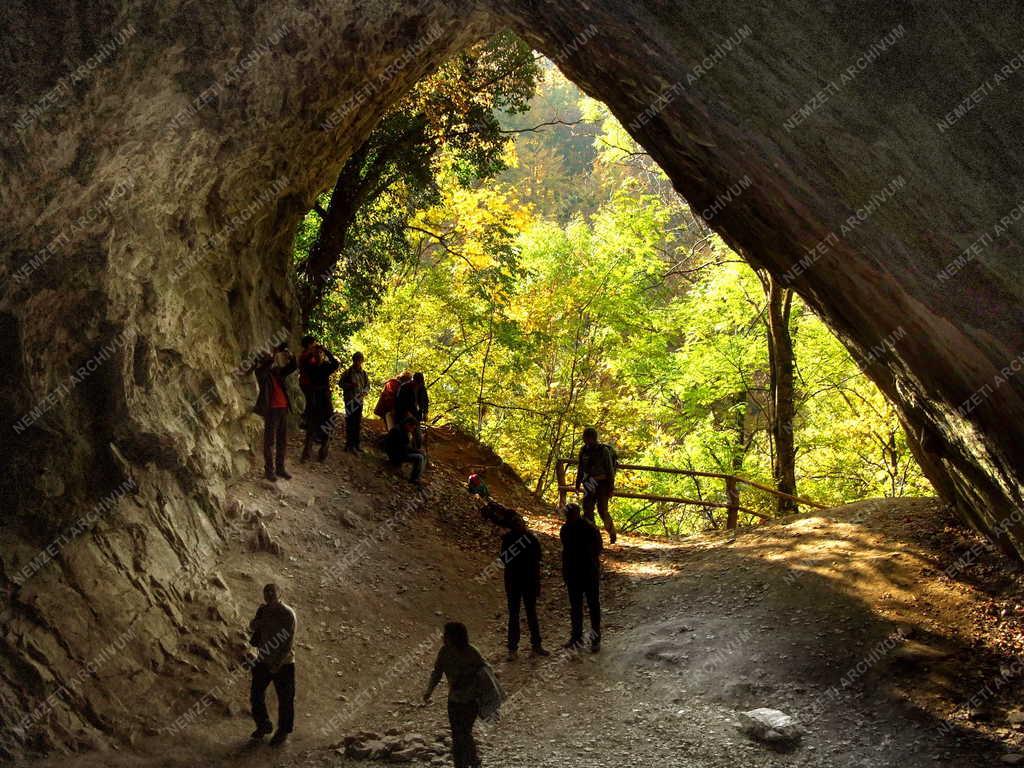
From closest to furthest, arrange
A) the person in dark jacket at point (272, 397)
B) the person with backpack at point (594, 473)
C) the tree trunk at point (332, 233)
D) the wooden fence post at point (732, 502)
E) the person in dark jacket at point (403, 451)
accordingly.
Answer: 1. the person in dark jacket at point (272, 397)
2. the person with backpack at point (594, 473)
3. the person in dark jacket at point (403, 451)
4. the wooden fence post at point (732, 502)
5. the tree trunk at point (332, 233)

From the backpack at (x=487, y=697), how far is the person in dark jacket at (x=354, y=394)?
299 inches

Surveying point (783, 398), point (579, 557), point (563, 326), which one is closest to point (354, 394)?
point (579, 557)

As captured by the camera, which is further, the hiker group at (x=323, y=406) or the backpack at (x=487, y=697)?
the hiker group at (x=323, y=406)

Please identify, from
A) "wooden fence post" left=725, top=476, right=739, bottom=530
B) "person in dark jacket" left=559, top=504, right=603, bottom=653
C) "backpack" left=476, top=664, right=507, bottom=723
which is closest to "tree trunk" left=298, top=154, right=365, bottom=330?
"wooden fence post" left=725, top=476, right=739, bottom=530

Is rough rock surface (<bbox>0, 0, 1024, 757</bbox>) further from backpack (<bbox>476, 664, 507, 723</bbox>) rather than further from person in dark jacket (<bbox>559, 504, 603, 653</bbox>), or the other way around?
person in dark jacket (<bbox>559, 504, 603, 653</bbox>)

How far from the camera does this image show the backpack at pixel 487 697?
623 cm

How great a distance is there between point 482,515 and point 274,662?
409 cm

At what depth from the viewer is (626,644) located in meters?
9.82

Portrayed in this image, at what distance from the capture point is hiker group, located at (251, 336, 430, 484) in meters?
11.2

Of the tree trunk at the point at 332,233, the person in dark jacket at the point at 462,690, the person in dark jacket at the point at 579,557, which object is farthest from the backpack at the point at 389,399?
the person in dark jacket at the point at 462,690

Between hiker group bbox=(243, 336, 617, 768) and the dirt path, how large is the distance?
401 mm

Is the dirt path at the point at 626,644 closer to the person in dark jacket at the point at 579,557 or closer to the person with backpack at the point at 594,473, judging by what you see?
the person in dark jacket at the point at 579,557

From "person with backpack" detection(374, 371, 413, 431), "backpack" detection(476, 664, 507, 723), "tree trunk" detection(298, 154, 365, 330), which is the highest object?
"tree trunk" detection(298, 154, 365, 330)

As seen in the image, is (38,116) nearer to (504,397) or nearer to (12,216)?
(12,216)
